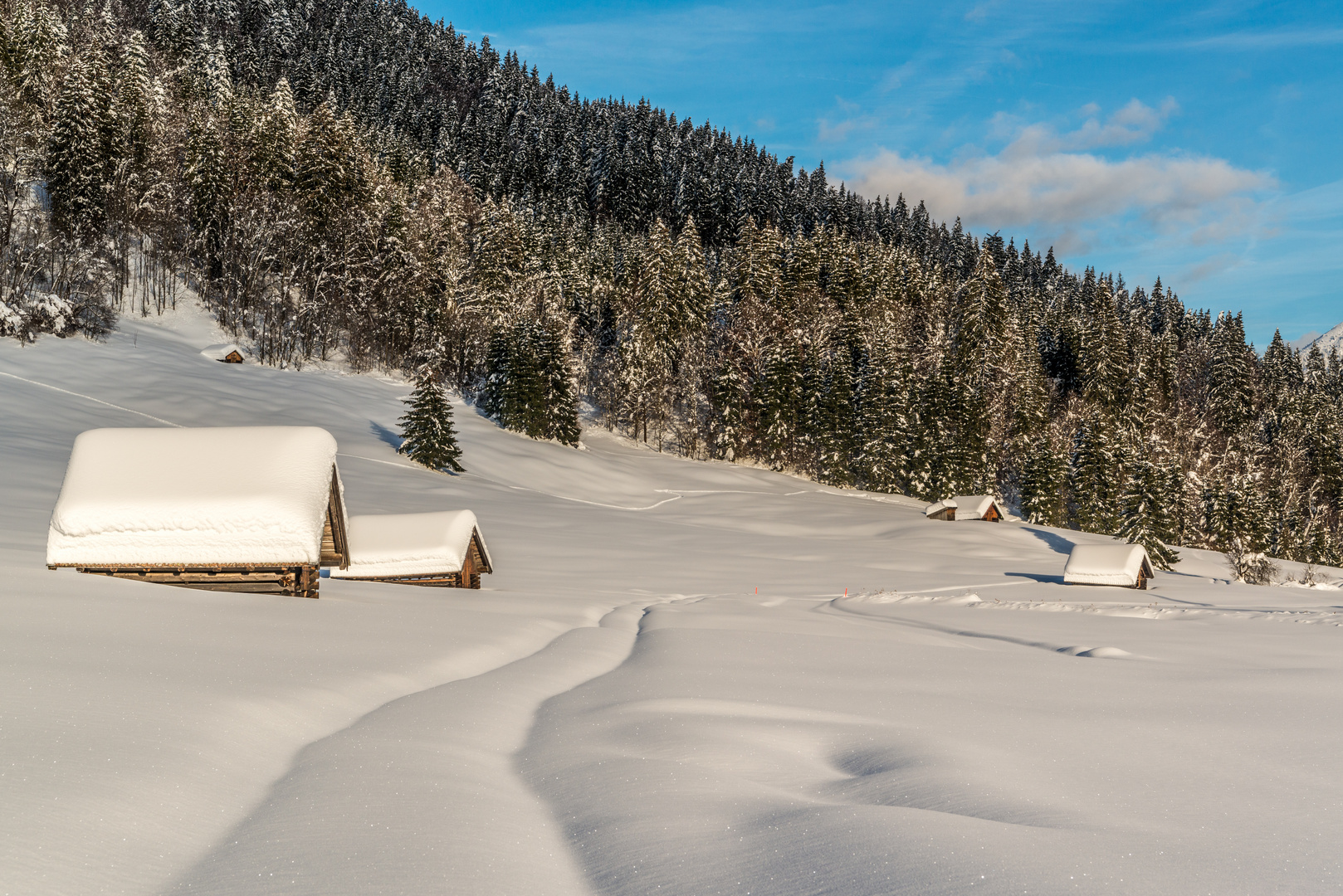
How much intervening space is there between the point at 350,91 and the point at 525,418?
7908cm

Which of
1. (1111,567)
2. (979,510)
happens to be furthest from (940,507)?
(1111,567)

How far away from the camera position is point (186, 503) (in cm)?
1389

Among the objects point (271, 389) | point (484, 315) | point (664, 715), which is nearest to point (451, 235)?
point (484, 315)

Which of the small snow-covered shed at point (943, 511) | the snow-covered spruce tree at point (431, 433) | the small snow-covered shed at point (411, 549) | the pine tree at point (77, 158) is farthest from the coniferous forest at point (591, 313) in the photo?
the small snow-covered shed at point (411, 549)

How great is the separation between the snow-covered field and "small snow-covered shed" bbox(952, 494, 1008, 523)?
130ft

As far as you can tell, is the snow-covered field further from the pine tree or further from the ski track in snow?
the pine tree

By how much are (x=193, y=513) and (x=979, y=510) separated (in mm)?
52951

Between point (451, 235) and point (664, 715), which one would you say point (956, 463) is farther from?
point (664, 715)

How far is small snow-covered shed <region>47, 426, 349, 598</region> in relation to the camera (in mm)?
13688

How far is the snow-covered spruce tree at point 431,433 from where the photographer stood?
50344 millimetres

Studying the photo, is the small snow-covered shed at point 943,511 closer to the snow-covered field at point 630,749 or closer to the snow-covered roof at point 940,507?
the snow-covered roof at point 940,507

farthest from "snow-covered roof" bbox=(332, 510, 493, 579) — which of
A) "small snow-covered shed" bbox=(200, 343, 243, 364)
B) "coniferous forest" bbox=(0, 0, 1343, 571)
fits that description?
"small snow-covered shed" bbox=(200, 343, 243, 364)

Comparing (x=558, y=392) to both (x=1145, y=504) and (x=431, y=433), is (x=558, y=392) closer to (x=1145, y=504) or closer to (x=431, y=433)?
(x=431, y=433)

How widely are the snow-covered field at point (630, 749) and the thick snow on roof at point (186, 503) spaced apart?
3.53 ft
